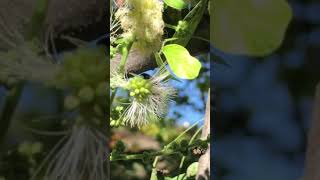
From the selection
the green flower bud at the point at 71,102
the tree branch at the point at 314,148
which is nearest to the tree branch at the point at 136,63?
the green flower bud at the point at 71,102

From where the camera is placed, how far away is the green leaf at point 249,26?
5.22 feet

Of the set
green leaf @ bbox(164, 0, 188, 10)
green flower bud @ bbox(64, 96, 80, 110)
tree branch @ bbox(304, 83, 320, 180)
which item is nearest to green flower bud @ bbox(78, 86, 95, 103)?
green flower bud @ bbox(64, 96, 80, 110)

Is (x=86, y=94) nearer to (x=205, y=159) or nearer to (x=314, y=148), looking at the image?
(x=205, y=159)

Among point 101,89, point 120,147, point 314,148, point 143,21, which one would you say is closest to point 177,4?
point 143,21

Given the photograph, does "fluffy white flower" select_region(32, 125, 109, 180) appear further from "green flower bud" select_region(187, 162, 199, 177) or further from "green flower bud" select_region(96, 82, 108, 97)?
"green flower bud" select_region(187, 162, 199, 177)

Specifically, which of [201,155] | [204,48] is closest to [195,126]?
[201,155]

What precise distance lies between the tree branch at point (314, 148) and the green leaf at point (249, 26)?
0.70ft

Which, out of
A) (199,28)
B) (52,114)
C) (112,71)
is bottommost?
(52,114)

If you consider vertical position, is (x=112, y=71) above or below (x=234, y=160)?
above

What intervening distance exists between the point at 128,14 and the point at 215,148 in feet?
1.67

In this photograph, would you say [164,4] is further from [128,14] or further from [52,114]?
[52,114]

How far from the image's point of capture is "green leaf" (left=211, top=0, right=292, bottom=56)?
1.59m

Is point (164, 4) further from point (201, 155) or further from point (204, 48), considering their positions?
point (201, 155)

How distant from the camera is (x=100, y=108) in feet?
5.26
